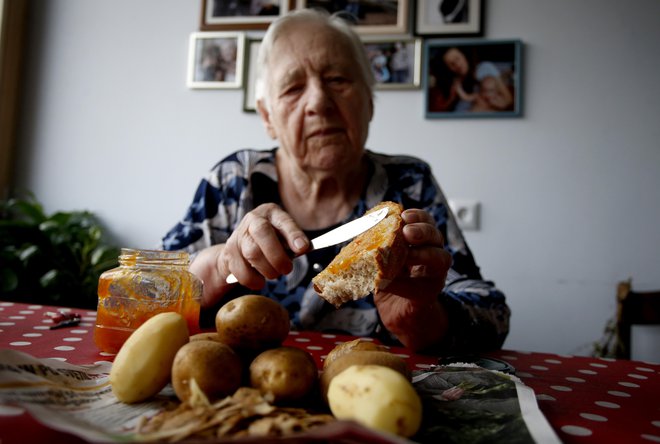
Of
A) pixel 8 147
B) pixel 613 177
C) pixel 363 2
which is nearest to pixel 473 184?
pixel 613 177

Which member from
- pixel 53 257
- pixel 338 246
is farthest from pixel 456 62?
pixel 53 257

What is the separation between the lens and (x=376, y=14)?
81.8 inches

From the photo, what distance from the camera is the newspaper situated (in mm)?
385

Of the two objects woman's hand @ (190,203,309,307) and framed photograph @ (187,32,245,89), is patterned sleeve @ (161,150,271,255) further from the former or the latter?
framed photograph @ (187,32,245,89)

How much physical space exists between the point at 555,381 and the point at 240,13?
2.08 meters

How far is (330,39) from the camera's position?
1.27m

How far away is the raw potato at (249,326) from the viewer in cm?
56

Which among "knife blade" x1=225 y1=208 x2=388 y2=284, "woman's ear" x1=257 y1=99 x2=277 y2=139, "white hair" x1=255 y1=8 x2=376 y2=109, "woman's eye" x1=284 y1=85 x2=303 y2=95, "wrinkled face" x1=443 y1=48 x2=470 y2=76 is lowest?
"knife blade" x1=225 y1=208 x2=388 y2=284

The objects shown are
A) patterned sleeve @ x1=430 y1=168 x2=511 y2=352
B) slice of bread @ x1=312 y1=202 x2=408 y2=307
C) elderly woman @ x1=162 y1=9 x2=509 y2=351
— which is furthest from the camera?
elderly woman @ x1=162 y1=9 x2=509 y2=351

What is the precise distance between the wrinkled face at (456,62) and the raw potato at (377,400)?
5.87ft

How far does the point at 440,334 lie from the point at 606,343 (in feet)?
4.19

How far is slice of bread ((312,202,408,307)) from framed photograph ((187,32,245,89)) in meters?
1.70

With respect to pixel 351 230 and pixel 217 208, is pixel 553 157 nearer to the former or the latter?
pixel 217 208

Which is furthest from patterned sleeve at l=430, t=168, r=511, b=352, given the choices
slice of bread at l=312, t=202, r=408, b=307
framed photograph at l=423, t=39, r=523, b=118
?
framed photograph at l=423, t=39, r=523, b=118
